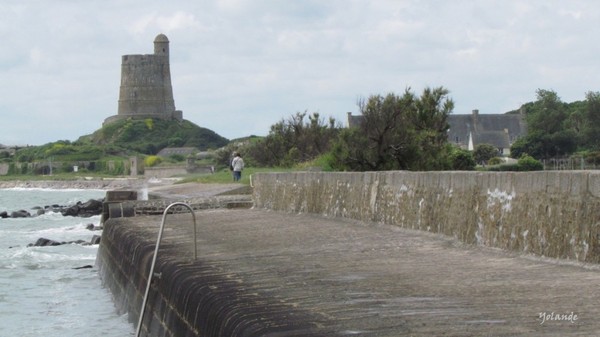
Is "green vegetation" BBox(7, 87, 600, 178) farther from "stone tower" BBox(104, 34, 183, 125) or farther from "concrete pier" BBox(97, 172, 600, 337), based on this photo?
"concrete pier" BBox(97, 172, 600, 337)

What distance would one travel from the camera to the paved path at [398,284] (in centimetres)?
625

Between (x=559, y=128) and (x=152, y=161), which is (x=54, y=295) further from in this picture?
(x=152, y=161)

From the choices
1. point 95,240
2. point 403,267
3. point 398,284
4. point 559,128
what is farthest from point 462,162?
point 559,128

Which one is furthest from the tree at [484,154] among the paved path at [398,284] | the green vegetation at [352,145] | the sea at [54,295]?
the paved path at [398,284]

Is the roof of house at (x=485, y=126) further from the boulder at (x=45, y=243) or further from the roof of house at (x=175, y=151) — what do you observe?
the boulder at (x=45, y=243)

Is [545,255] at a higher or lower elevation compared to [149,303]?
higher

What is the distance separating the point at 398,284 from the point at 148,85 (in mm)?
135970

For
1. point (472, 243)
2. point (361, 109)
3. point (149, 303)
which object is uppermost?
point (361, 109)

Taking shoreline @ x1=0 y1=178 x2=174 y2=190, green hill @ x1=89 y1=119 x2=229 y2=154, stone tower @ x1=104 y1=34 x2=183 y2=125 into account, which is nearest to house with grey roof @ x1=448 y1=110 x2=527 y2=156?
shoreline @ x1=0 y1=178 x2=174 y2=190

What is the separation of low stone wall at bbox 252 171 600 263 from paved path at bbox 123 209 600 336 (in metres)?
0.16

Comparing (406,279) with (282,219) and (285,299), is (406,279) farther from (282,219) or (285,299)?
(282,219)

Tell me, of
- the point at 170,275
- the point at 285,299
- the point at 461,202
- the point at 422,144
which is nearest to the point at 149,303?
the point at 170,275

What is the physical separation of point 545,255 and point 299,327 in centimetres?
320

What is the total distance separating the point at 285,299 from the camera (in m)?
7.63
